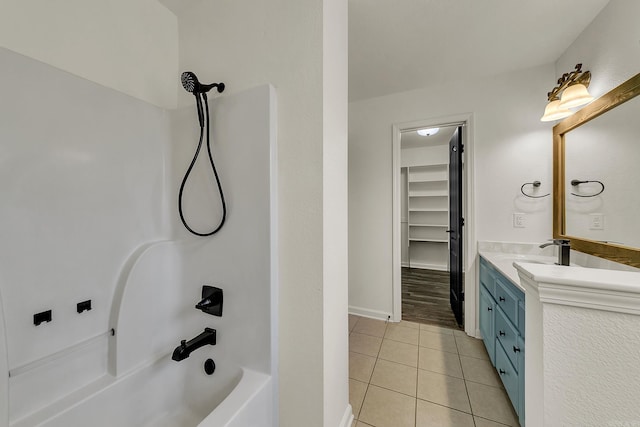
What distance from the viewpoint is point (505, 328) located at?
157 cm

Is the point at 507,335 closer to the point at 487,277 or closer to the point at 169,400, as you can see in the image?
the point at 487,277

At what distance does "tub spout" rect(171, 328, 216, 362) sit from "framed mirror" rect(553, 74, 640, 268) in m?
2.29

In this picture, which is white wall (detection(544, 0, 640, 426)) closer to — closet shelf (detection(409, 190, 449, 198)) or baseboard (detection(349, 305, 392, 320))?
baseboard (detection(349, 305, 392, 320))

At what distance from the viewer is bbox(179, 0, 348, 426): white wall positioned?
101cm

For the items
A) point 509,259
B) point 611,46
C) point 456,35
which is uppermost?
point 456,35

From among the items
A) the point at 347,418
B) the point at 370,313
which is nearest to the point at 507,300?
the point at 347,418

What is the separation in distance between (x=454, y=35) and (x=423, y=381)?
105 inches

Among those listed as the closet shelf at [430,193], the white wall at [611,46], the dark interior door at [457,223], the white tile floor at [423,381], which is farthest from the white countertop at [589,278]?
the closet shelf at [430,193]

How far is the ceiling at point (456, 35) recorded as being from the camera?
1.50 meters

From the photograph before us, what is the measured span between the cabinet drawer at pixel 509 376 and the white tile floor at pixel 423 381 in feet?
0.44

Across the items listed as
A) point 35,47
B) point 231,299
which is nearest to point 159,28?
point 35,47

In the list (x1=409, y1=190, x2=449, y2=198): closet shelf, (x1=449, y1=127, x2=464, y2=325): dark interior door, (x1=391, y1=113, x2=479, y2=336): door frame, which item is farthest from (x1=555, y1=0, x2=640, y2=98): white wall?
(x1=409, y1=190, x2=449, y2=198): closet shelf

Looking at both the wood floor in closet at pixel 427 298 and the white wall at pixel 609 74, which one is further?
the wood floor in closet at pixel 427 298

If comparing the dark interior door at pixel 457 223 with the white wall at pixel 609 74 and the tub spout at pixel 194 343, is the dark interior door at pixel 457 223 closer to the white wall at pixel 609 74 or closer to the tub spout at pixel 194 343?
the white wall at pixel 609 74
